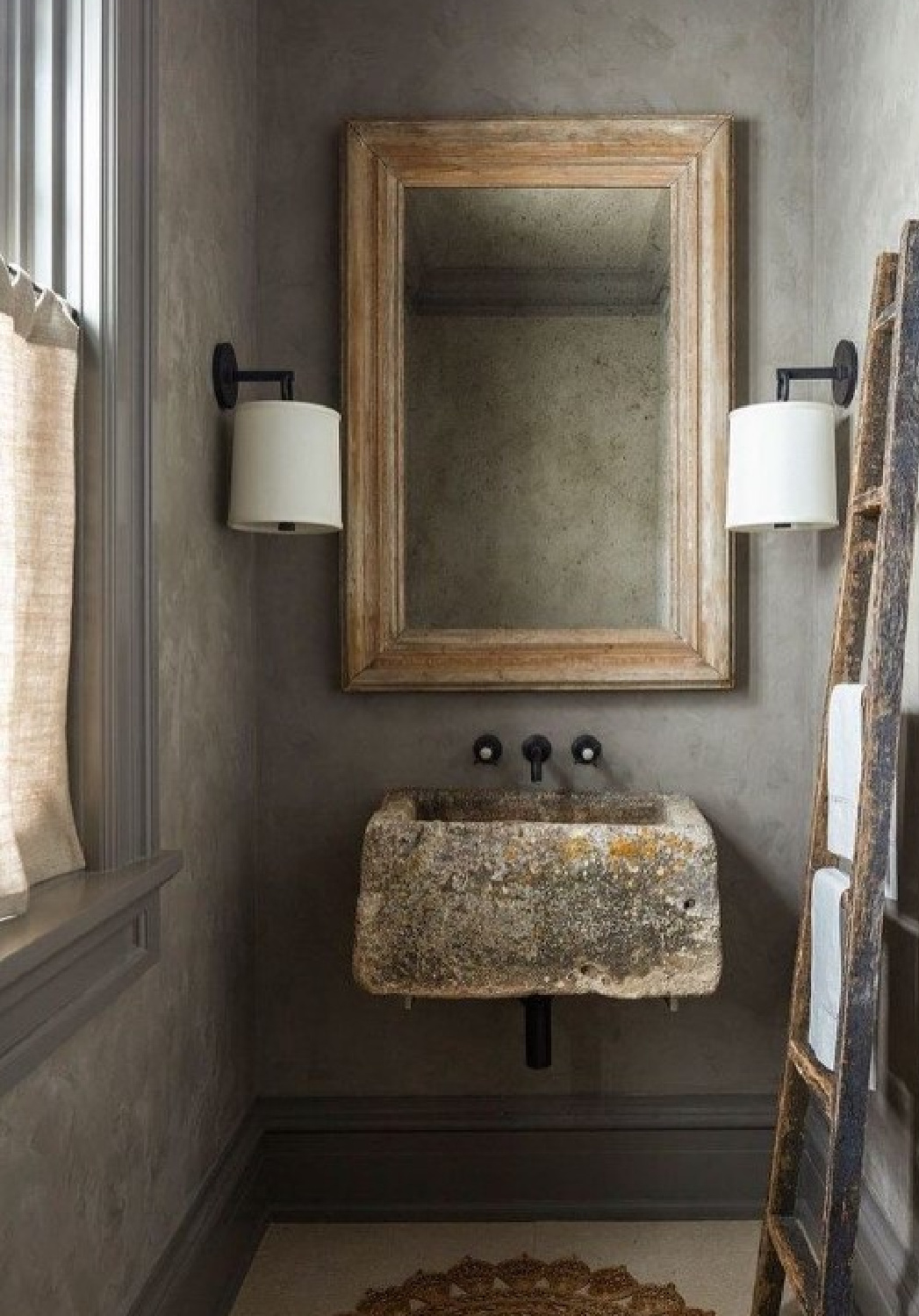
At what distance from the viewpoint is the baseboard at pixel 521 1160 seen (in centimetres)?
229

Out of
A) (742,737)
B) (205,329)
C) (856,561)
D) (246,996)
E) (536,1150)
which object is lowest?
(536,1150)

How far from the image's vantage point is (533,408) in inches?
90.9

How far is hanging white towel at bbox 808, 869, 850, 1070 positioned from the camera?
5.44 ft

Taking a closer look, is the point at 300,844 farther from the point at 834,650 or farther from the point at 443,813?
the point at 834,650

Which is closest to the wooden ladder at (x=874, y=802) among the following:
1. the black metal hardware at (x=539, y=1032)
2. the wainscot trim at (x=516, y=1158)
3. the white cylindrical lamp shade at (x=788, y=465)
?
the white cylindrical lamp shade at (x=788, y=465)

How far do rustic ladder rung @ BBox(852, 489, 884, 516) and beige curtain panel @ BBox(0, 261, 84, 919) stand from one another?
110 cm

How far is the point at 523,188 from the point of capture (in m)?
2.31

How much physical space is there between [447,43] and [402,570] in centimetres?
108

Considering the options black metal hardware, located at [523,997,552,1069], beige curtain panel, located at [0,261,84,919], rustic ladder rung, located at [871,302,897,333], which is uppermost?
rustic ladder rung, located at [871,302,897,333]

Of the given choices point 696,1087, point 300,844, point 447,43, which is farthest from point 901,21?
point 696,1087

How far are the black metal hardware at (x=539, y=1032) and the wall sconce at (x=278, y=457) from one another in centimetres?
95

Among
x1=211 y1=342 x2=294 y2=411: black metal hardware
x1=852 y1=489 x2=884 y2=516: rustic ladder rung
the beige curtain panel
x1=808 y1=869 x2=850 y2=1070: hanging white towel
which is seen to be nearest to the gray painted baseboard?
x1=808 y1=869 x2=850 y2=1070: hanging white towel

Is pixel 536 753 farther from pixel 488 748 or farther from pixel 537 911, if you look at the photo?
pixel 537 911

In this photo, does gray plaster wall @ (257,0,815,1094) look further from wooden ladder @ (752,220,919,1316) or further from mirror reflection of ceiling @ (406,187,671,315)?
wooden ladder @ (752,220,919,1316)
